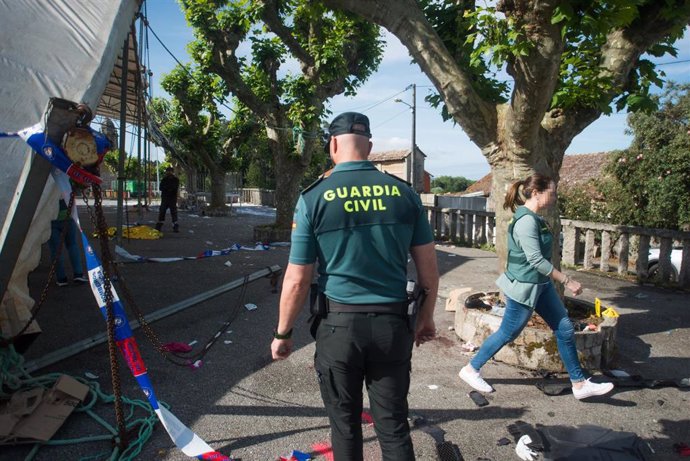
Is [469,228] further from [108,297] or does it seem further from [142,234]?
[108,297]

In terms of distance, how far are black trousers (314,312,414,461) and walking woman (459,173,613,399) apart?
200 centimetres

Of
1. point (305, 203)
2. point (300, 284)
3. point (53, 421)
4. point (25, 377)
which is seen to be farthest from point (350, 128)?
point (25, 377)

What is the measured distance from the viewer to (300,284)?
7.82 ft

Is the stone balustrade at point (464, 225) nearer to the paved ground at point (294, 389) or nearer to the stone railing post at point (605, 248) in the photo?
the stone railing post at point (605, 248)

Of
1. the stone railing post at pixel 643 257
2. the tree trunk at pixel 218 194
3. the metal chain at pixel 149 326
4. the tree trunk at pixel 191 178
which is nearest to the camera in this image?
the metal chain at pixel 149 326

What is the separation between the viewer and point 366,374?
2.37 m

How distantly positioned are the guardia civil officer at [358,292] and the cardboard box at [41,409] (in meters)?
1.97

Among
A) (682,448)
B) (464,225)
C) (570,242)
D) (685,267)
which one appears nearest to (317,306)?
(682,448)

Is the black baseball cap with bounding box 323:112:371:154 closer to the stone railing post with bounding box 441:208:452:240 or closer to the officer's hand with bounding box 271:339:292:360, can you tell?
the officer's hand with bounding box 271:339:292:360

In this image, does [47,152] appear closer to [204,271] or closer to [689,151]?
[204,271]

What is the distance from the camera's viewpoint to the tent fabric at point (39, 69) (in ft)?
10.8

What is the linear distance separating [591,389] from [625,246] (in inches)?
285

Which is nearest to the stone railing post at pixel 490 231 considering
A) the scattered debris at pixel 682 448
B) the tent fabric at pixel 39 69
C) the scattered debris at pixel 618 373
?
the scattered debris at pixel 618 373

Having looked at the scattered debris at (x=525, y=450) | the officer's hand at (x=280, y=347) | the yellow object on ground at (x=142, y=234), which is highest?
the officer's hand at (x=280, y=347)
